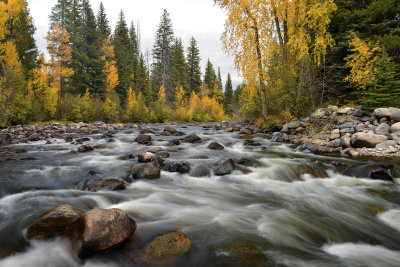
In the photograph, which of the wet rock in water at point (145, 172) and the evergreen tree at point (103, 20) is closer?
the wet rock in water at point (145, 172)

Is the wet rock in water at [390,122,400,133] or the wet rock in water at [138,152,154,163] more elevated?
the wet rock in water at [390,122,400,133]

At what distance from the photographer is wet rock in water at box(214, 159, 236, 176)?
18.5 ft

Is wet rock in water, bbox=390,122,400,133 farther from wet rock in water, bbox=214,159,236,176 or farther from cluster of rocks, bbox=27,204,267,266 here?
cluster of rocks, bbox=27,204,267,266

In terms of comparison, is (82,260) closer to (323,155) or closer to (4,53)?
(323,155)

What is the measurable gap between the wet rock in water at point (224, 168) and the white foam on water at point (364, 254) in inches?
121

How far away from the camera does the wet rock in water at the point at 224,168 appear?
5629 mm

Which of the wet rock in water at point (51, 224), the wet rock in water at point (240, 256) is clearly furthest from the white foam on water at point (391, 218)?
the wet rock in water at point (51, 224)

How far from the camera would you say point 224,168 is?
5.71 metres

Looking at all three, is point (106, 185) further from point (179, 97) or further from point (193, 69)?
point (193, 69)

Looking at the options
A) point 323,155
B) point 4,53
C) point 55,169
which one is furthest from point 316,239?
point 4,53

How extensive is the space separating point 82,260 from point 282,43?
1391cm

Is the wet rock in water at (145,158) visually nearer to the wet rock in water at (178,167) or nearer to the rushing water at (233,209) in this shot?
the rushing water at (233,209)

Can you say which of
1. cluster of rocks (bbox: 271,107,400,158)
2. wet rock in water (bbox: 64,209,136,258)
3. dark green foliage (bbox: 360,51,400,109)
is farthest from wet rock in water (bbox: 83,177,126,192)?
dark green foliage (bbox: 360,51,400,109)

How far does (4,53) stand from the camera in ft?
73.5
